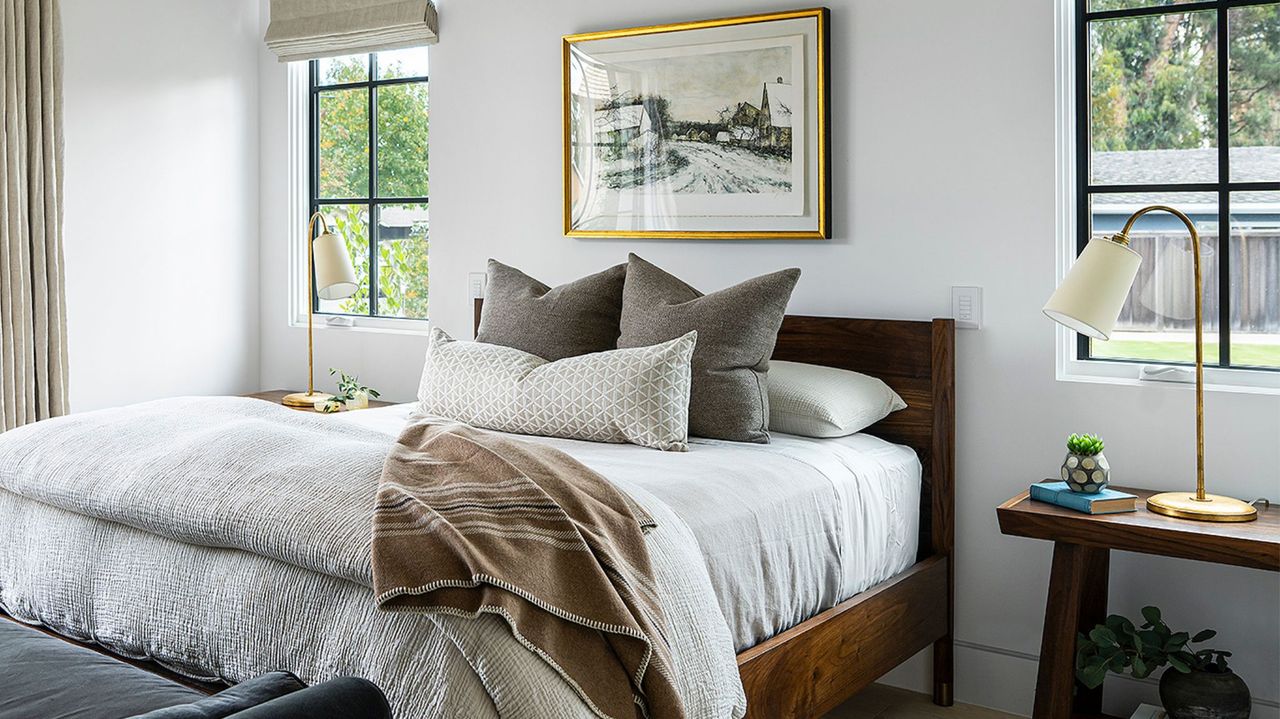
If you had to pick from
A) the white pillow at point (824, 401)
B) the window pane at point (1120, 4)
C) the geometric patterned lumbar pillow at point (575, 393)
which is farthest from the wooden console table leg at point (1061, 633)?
the window pane at point (1120, 4)

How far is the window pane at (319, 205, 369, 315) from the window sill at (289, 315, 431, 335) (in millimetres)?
73

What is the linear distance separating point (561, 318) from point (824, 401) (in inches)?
31.5

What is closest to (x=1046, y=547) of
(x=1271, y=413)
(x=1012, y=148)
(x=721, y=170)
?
(x=1271, y=413)

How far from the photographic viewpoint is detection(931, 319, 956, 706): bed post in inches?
125

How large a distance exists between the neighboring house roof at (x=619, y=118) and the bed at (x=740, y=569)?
913mm

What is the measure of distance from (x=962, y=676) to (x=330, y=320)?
287 cm

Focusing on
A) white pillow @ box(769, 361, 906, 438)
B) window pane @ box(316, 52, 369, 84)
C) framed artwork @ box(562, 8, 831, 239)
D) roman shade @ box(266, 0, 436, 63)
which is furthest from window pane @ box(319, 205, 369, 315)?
white pillow @ box(769, 361, 906, 438)

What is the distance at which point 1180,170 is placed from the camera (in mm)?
3023

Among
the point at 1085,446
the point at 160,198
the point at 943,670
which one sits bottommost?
the point at 943,670

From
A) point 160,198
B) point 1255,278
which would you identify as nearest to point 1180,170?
point 1255,278

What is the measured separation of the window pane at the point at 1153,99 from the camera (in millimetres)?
2982

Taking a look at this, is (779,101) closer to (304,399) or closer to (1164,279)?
(1164,279)

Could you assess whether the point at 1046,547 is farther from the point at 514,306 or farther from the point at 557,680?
the point at 557,680

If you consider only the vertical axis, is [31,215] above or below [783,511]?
above
